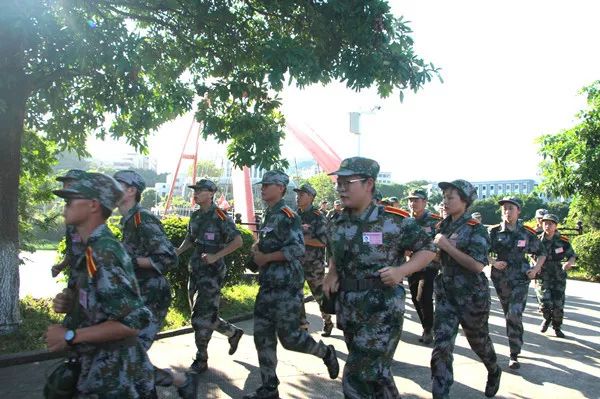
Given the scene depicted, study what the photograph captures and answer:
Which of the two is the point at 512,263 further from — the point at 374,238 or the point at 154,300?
the point at 154,300

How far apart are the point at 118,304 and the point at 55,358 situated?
4516 millimetres

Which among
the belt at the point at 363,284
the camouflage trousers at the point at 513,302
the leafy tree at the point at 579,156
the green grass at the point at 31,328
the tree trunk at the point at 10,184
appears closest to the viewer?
the belt at the point at 363,284

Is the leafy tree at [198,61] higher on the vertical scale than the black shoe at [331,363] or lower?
higher

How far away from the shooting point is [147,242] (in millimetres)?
4469

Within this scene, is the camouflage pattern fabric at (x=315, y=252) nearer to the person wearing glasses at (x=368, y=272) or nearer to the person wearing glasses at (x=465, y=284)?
the person wearing glasses at (x=465, y=284)

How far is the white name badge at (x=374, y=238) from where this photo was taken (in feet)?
12.5

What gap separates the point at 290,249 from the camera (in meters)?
5.02

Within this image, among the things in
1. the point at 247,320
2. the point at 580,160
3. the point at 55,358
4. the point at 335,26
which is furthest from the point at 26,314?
the point at 580,160

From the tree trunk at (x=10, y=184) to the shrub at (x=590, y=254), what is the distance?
16168mm

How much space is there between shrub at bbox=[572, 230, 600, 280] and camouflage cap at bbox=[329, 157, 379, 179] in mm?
15585

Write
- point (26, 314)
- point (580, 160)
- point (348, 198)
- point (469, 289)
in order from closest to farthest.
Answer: point (348, 198)
point (469, 289)
point (26, 314)
point (580, 160)

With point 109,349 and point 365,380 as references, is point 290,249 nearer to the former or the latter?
point 365,380

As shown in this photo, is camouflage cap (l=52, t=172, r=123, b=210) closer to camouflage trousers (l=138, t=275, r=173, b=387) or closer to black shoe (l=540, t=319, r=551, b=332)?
camouflage trousers (l=138, t=275, r=173, b=387)

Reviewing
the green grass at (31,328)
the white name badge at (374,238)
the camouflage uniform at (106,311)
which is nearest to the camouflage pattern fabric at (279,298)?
the white name badge at (374,238)
